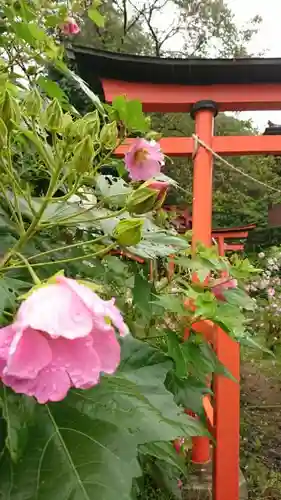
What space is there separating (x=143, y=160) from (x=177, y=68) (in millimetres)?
1495

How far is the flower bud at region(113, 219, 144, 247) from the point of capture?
46 cm

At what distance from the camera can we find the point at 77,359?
1.12 ft

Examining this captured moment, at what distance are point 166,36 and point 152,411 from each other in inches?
366

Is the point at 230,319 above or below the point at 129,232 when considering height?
below

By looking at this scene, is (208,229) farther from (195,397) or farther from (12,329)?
(12,329)

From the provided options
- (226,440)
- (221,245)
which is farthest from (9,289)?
(221,245)

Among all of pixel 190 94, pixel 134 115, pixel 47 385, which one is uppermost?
pixel 190 94

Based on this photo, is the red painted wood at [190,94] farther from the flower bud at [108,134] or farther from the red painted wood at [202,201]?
the flower bud at [108,134]

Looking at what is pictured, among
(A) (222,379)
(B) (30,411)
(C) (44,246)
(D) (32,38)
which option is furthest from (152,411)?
(A) (222,379)

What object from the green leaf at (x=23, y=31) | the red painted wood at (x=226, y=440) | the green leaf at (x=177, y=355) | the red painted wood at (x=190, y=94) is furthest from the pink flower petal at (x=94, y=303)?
the red painted wood at (x=190, y=94)

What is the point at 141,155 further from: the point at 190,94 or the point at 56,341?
the point at 190,94

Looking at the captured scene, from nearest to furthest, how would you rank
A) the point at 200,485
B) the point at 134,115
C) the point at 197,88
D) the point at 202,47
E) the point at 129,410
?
1. the point at 129,410
2. the point at 134,115
3. the point at 200,485
4. the point at 197,88
5. the point at 202,47

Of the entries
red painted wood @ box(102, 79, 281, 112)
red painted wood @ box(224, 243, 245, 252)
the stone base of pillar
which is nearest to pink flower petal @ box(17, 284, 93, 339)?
the stone base of pillar

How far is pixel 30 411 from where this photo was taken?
1.34ft
